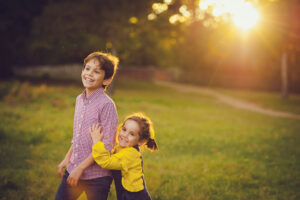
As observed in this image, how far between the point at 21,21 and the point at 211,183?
2135 centimetres

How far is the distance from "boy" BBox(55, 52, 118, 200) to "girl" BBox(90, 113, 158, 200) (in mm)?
94

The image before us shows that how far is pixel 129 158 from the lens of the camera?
2408 millimetres

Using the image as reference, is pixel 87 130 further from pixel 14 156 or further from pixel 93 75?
pixel 14 156

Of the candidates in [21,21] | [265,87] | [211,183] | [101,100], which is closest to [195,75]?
[265,87]

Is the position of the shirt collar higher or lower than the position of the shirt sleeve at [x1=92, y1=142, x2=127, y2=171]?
higher

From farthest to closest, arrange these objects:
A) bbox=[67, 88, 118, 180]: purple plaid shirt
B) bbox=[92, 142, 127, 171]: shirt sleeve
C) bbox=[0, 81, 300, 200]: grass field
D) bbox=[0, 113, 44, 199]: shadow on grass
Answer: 1. bbox=[0, 81, 300, 200]: grass field
2. bbox=[0, 113, 44, 199]: shadow on grass
3. bbox=[67, 88, 118, 180]: purple plaid shirt
4. bbox=[92, 142, 127, 171]: shirt sleeve

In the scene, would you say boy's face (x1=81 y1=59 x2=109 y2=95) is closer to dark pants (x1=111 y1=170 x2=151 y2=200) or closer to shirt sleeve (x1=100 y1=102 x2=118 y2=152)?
shirt sleeve (x1=100 y1=102 x2=118 y2=152)

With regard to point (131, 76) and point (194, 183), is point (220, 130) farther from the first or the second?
point (131, 76)

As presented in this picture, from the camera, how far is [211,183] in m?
5.03

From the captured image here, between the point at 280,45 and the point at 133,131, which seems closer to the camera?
the point at 133,131

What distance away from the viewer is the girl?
7.50 ft

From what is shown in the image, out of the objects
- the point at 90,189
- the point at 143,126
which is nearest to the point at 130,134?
the point at 143,126

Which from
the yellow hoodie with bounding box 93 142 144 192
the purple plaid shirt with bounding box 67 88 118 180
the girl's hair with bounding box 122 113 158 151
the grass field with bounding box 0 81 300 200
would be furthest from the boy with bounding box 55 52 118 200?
the grass field with bounding box 0 81 300 200

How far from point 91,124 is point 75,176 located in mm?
442
